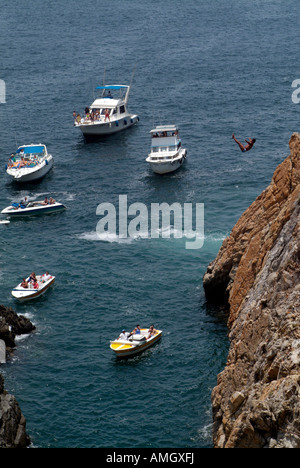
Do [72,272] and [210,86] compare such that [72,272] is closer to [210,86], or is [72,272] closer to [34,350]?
[34,350]

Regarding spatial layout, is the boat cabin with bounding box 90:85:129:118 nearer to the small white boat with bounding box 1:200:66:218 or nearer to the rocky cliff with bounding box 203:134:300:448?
the small white boat with bounding box 1:200:66:218

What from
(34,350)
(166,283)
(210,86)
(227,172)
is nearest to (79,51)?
(210,86)

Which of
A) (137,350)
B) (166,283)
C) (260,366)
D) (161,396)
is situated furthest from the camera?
(166,283)

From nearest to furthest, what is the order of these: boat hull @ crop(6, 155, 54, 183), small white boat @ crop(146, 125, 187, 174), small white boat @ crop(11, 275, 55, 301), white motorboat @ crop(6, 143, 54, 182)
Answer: small white boat @ crop(11, 275, 55, 301) → boat hull @ crop(6, 155, 54, 183) → white motorboat @ crop(6, 143, 54, 182) → small white boat @ crop(146, 125, 187, 174)

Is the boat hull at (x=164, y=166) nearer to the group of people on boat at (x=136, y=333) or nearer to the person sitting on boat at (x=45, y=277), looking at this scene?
the person sitting on boat at (x=45, y=277)

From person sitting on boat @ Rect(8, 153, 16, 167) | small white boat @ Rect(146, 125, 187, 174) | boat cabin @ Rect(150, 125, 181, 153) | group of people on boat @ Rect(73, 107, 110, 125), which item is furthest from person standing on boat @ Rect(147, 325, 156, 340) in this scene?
group of people on boat @ Rect(73, 107, 110, 125)

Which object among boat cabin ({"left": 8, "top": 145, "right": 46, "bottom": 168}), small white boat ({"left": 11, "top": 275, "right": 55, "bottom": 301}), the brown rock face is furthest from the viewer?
boat cabin ({"left": 8, "top": 145, "right": 46, "bottom": 168})
